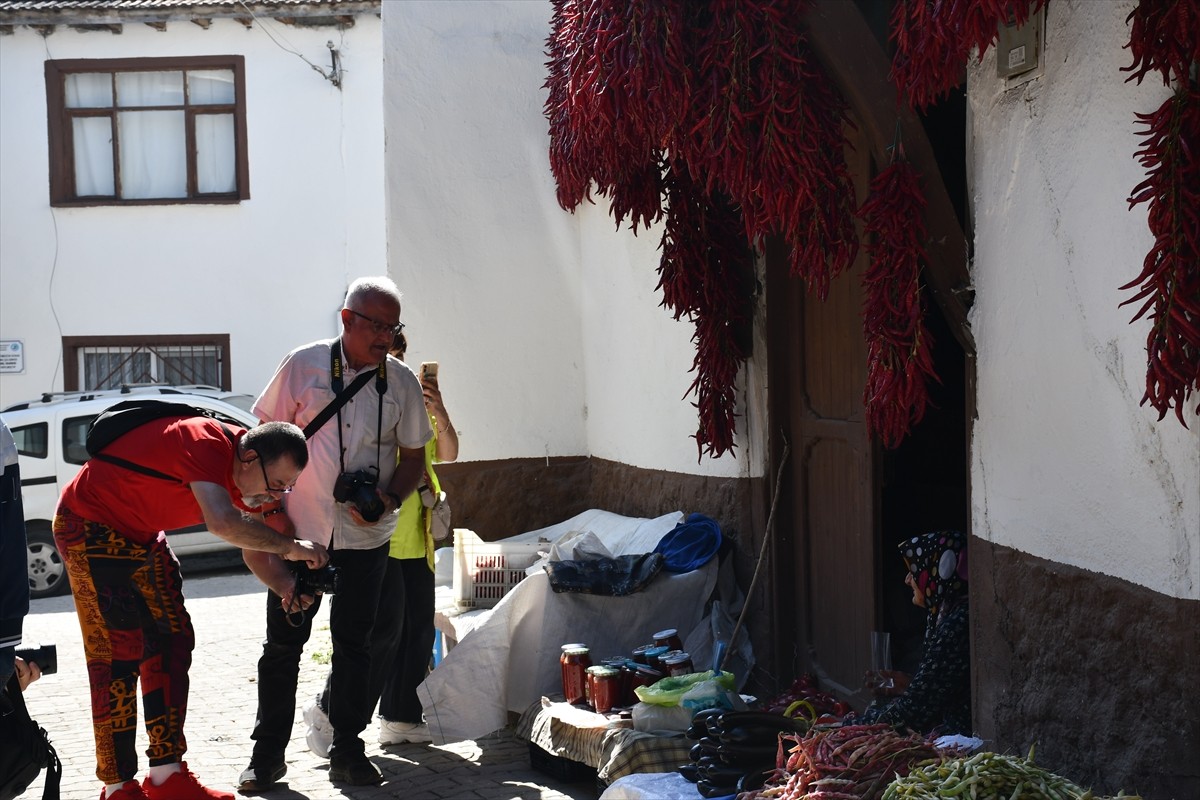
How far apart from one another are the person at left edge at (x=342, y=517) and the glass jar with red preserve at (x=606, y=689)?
1.00 m

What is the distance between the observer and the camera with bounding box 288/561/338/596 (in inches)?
200

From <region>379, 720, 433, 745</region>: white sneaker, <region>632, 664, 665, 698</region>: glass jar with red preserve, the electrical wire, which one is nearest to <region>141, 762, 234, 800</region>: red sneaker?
<region>379, 720, 433, 745</region>: white sneaker

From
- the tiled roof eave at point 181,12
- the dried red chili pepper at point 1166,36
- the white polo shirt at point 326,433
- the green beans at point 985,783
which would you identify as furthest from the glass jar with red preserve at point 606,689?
the tiled roof eave at point 181,12

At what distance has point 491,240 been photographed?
8.66m

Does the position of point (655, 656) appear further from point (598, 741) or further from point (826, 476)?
point (826, 476)

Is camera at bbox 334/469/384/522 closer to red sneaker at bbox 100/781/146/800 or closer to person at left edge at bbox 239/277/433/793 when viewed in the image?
person at left edge at bbox 239/277/433/793

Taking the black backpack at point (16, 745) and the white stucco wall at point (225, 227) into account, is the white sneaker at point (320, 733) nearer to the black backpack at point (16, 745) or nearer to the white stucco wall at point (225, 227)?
the black backpack at point (16, 745)

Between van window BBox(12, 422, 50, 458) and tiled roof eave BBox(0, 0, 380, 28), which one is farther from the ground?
tiled roof eave BBox(0, 0, 380, 28)

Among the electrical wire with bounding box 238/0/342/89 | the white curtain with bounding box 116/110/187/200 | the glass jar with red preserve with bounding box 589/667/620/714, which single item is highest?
the electrical wire with bounding box 238/0/342/89

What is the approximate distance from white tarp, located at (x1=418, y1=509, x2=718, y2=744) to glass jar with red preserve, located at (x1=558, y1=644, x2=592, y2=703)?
0.34 metres

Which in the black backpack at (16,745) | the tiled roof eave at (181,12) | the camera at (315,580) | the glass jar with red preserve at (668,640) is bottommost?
the glass jar with red preserve at (668,640)

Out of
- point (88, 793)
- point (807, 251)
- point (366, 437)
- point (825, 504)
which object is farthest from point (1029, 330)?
point (88, 793)

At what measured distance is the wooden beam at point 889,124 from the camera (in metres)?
4.11

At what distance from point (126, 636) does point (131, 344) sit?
501 inches
